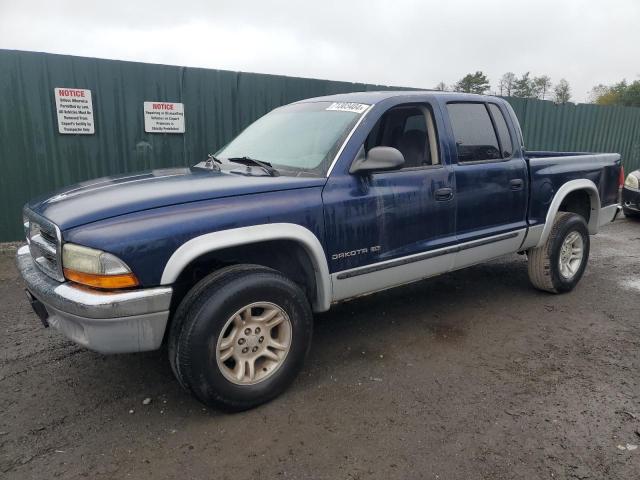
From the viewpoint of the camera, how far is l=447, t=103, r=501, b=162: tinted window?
3812 mm

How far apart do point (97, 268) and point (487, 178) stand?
2.94 m

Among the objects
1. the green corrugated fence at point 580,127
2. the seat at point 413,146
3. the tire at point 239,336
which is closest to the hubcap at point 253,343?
the tire at point 239,336

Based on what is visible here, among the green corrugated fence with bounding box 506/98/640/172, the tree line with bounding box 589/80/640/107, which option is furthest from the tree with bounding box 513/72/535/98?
the green corrugated fence with bounding box 506/98/640/172

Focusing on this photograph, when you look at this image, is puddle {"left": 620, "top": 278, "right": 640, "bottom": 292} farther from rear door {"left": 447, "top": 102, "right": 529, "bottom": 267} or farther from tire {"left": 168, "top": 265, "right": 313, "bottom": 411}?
tire {"left": 168, "top": 265, "right": 313, "bottom": 411}

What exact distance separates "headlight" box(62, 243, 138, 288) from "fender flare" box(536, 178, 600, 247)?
3.72 metres

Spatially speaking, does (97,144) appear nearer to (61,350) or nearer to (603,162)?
(61,350)

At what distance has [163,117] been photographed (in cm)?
678

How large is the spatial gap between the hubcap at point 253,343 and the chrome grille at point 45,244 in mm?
938

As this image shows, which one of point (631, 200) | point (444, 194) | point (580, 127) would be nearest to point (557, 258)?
point (444, 194)

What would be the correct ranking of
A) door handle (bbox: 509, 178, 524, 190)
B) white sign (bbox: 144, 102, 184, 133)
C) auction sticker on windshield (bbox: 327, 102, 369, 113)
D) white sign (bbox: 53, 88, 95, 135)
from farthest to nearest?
1. white sign (bbox: 144, 102, 184, 133)
2. white sign (bbox: 53, 88, 95, 135)
3. door handle (bbox: 509, 178, 524, 190)
4. auction sticker on windshield (bbox: 327, 102, 369, 113)

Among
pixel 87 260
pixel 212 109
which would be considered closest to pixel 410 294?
pixel 87 260

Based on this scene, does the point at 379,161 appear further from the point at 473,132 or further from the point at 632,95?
the point at 632,95

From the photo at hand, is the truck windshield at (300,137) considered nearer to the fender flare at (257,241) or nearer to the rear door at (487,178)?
the fender flare at (257,241)

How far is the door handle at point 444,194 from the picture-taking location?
349 cm
